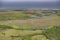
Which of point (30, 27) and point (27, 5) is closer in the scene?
point (30, 27)

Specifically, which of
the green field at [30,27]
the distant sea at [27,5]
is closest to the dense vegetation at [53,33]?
the green field at [30,27]

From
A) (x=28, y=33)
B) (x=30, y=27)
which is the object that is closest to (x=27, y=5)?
(x=30, y=27)

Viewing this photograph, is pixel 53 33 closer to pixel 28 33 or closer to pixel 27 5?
pixel 28 33

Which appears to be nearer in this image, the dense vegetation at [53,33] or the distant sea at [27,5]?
the dense vegetation at [53,33]

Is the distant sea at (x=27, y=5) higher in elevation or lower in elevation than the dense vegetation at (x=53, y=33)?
higher

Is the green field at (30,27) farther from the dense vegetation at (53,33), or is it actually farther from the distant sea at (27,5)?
the distant sea at (27,5)

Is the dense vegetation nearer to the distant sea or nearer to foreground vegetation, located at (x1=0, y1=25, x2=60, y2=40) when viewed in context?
foreground vegetation, located at (x1=0, y1=25, x2=60, y2=40)

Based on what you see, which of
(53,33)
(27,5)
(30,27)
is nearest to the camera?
(53,33)

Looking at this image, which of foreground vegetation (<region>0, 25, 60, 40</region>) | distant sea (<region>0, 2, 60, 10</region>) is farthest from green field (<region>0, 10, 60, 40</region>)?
distant sea (<region>0, 2, 60, 10</region>)

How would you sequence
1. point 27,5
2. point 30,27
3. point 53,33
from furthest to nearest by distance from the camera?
point 27,5 < point 30,27 < point 53,33
